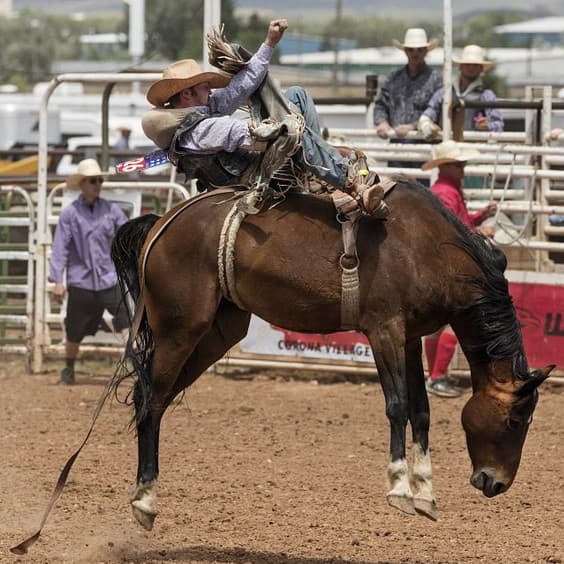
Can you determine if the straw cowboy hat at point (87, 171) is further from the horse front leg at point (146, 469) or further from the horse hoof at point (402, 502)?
the horse hoof at point (402, 502)

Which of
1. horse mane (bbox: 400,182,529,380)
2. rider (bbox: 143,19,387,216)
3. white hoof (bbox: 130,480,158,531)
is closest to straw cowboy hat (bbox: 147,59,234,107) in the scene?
rider (bbox: 143,19,387,216)

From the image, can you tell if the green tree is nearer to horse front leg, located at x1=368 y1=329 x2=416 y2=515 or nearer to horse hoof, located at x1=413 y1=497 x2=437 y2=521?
horse front leg, located at x1=368 y1=329 x2=416 y2=515

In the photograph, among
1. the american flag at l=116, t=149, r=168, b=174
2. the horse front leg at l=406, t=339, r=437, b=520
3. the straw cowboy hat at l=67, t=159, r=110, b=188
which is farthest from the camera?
the straw cowboy hat at l=67, t=159, r=110, b=188

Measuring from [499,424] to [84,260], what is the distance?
18.4ft

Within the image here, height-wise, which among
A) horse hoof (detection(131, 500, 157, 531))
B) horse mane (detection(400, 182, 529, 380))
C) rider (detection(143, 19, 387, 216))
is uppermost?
rider (detection(143, 19, 387, 216))

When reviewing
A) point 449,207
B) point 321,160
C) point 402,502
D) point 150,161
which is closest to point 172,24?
point 449,207

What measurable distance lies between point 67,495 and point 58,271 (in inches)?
147

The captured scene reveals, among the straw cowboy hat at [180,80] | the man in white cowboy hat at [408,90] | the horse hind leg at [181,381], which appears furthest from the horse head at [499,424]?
the man in white cowboy hat at [408,90]

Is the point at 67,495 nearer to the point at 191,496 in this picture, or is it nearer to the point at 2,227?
the point at 191,496

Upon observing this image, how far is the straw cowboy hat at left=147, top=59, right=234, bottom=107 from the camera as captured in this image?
234 inches

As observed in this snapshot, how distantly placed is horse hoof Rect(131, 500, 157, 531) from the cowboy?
5340 millimetres

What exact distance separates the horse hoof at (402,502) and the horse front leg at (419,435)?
0.07 meters

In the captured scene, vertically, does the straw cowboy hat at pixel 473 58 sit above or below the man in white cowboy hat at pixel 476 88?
above

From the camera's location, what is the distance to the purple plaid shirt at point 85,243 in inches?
412
